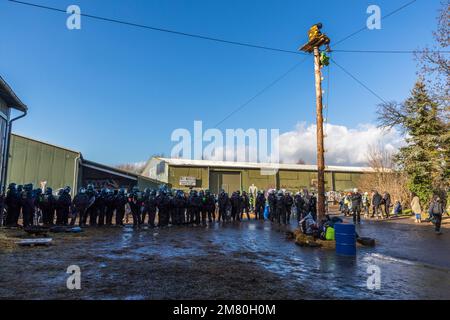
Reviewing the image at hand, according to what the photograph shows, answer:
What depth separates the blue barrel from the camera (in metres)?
9.60

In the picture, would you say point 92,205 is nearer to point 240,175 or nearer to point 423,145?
point 423,145

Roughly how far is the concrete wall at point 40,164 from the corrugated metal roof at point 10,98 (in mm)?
9974

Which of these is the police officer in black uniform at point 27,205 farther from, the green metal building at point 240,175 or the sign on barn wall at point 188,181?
the sign on barn wall at point 188,181

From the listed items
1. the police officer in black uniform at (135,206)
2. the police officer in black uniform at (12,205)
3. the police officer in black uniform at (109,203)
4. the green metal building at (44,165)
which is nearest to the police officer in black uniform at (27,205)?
the police officer in black uniform at (12,205)

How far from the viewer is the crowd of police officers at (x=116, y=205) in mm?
14703

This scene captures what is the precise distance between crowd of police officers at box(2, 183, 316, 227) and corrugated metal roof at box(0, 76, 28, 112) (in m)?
3.87

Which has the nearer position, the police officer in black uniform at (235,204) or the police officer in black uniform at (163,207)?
the police officer in black uniform at (163,207)

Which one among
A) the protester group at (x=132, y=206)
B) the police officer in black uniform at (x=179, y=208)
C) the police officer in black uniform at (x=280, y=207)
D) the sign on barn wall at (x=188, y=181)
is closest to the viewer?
the protester group at (x=132, y=206)

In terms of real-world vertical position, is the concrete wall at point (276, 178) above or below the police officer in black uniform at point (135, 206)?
above

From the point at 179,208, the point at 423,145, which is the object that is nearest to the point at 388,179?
the point at 423,145

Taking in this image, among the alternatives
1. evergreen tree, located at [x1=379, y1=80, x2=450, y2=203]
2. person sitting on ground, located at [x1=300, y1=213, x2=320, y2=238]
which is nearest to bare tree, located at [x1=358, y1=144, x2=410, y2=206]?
evergreen tree, located at [x1=379, y1=80, x2=450, y2=203]

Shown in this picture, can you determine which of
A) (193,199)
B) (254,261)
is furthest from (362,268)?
(193,199)

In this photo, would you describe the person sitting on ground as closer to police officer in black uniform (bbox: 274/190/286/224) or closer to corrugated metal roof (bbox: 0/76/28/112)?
police officer in black uniform (bbox: 274/190/286/224)

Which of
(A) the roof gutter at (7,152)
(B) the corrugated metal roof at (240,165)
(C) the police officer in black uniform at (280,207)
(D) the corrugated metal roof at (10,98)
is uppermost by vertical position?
(B) the corrugated metal roof at (240,165)
